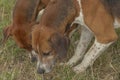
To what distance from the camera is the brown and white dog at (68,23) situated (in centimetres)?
535

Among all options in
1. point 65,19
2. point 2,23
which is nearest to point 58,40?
point 65,19

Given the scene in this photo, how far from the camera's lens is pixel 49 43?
534cm

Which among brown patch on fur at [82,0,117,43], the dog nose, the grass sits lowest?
the grass

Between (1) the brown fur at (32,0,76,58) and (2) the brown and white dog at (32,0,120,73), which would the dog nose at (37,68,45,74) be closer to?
(2) the brown and white dog at (32,0,120,73)

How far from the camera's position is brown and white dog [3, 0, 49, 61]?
5.65 m

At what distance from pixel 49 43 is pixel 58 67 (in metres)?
0.90

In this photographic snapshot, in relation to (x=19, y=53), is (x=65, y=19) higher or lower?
higher

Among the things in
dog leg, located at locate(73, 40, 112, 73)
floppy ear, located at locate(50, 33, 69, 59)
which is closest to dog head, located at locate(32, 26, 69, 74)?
floppy ear, located at locate(50, 33, 69, 59)

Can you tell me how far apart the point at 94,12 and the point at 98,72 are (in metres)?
1.00

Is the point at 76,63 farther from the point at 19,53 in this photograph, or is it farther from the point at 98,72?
the point at 19,53

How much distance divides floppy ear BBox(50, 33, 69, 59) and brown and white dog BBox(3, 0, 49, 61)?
452 mm

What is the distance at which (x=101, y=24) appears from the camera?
18.5 feet

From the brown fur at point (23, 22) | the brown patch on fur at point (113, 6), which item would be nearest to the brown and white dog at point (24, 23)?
the brown fur at point (23, 22)

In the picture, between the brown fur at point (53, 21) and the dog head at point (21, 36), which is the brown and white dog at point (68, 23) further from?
the dog head at point (21, 36)
